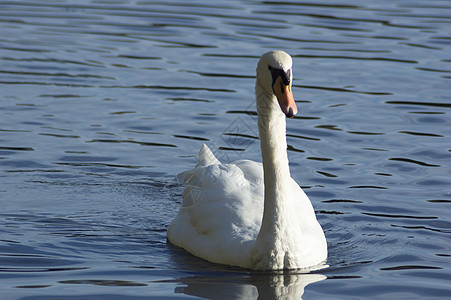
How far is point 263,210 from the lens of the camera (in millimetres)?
8461

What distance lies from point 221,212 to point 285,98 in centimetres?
151

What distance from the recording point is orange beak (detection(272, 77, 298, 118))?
755 centimetres

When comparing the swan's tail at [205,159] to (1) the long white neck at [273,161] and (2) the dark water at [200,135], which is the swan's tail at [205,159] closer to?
(2) the dark water at [200,135]

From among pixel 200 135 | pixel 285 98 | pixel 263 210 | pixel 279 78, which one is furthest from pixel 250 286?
pixel 200 135

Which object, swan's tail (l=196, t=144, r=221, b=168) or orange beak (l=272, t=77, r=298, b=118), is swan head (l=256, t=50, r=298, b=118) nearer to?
orange beak (l=272, t=77, r=298, b=118)

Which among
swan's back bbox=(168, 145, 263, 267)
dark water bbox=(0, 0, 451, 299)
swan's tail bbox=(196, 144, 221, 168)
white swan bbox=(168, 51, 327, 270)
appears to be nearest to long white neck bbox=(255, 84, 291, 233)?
white swan bbox=(168, 51, 327, 270)

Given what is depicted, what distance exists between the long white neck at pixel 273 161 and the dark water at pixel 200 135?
1.61 feet

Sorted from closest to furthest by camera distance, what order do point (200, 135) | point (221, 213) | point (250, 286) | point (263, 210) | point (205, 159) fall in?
point (250, 286) → point (263, 210) → point (221, 213) → point (205, 159) → point (200, 135)

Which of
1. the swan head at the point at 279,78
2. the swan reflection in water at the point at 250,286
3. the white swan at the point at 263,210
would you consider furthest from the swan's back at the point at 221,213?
the swan head at the point at 279,78

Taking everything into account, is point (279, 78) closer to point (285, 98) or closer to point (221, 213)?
point (285, 98)

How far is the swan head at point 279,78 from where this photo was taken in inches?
300

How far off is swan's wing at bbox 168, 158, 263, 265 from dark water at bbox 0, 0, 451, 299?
0.16 metres

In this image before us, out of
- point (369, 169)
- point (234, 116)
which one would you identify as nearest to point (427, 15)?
point (234, 116)

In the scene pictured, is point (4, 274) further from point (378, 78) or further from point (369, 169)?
point (378, 78)
